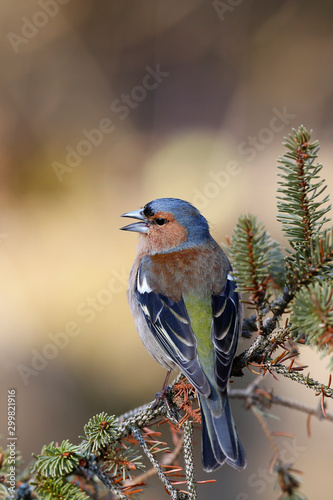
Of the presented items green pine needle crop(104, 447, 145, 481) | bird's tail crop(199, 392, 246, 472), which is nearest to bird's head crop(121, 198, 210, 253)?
bird's tail crop(199, 392, 246, 472)

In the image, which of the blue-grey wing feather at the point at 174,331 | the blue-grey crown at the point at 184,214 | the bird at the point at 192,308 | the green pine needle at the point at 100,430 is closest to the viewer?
the green pine needle at the point at 100,430

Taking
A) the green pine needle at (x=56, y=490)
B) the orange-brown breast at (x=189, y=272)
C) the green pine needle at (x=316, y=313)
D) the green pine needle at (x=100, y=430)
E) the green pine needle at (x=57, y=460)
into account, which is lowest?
the green pine needle at (x=56, y=490)

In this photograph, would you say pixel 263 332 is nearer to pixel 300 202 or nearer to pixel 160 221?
pixel 300 202

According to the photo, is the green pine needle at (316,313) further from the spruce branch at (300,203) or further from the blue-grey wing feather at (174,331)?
the blue-grey wing feather at (174,331)

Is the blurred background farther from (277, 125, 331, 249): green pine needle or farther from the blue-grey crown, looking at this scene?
(277, 125, 331, 249): green pine needle

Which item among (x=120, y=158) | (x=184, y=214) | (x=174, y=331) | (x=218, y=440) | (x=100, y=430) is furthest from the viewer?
(x=120, y=158)

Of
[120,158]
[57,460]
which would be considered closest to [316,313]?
[57,460]

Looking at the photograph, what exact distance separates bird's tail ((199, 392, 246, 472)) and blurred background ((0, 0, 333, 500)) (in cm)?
209

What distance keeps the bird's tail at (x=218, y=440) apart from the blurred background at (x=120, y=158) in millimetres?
2095

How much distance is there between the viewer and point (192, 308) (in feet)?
7.58

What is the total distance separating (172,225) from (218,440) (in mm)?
1309

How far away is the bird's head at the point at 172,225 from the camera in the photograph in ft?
9.37

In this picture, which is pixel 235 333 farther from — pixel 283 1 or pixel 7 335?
pixel 283 1

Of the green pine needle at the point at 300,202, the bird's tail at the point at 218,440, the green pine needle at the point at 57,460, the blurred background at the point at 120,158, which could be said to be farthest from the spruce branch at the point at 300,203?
the blurred background at the point at 120,158
